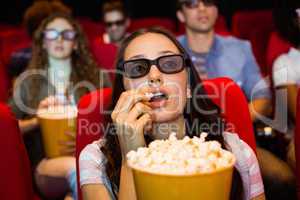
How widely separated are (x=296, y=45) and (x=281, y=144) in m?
0.47

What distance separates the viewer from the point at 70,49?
91.7 inches

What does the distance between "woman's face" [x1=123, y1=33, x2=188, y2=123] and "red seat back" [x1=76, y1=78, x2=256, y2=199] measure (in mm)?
165

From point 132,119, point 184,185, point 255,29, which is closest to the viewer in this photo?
point 184,185

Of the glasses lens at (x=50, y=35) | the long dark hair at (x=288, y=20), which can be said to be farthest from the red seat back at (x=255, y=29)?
the glasses lens at (x=50, y=35)

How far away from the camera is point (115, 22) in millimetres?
3291

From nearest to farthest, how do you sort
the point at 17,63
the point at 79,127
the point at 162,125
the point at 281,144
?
the point at 162,125, the point at 79,127, the point at 281,144, the point at 17,63

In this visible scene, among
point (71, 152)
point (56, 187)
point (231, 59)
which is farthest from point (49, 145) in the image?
point (231, 59)

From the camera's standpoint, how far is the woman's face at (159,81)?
4.02 feet

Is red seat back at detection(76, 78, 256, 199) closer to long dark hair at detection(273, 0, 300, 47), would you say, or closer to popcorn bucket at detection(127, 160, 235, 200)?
popcorn bucket at detection(127, 160, 235, 200)

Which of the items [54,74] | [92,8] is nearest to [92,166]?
[54,74]

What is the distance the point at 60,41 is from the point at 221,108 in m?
1.03

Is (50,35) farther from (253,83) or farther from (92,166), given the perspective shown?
(92,166)

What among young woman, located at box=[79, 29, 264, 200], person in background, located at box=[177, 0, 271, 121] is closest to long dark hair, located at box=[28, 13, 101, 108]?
person in background, located at box=[177, 0, 271, 121]

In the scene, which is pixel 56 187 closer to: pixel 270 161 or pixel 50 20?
pixel 270 161
